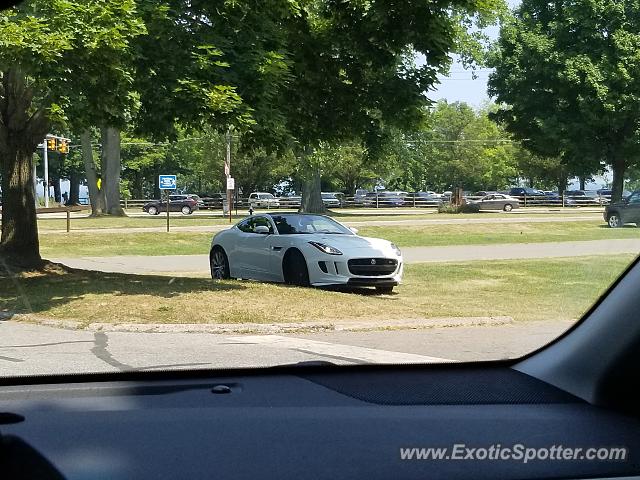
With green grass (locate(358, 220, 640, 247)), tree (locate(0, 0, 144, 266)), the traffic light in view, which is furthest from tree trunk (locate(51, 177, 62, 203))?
green grass (locate(358, 220, 640, 247))

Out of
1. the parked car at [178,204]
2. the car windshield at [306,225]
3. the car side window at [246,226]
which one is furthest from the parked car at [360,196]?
the car windshield at [306,225]

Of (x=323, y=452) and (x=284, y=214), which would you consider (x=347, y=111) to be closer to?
(x=284, y=214)

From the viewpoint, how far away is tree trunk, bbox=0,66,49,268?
15.6 metres

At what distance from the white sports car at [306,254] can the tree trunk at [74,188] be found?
3413 millimetres

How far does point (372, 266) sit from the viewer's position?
14.7m

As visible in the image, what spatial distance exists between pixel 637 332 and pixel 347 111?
13353 millimetres

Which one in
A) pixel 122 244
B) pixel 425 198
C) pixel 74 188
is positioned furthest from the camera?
pixel 425 198

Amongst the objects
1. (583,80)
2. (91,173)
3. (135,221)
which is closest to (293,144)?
(91,173)

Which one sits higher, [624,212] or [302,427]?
[624,212]

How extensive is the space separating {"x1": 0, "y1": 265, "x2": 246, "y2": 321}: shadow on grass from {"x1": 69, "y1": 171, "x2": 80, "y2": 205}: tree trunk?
7.58 feet

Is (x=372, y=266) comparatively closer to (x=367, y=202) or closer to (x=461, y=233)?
(x=461, y=233)

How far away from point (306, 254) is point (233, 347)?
18.0 ft

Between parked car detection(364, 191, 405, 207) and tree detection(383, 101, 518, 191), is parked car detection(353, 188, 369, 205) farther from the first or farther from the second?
tree detection(383, 101, 518, 191)

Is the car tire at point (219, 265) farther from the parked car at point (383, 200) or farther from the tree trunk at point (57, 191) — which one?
the parked car at point (383, 200)
